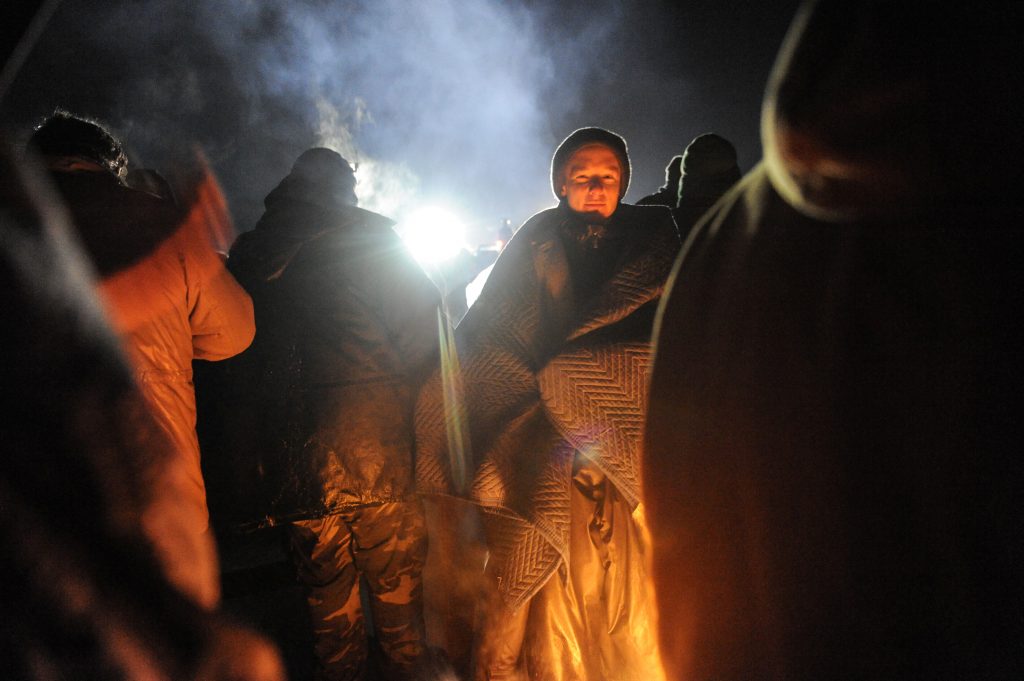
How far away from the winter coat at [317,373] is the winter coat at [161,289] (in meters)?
0.40

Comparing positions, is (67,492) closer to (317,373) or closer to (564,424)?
(317,373)

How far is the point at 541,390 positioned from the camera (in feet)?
6.25

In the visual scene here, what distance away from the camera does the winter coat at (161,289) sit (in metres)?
1.64

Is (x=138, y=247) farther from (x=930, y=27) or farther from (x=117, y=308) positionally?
(x=930, y=27)

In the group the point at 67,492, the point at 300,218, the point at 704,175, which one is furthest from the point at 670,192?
the point at 67,492

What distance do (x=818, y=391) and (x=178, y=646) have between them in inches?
78.5

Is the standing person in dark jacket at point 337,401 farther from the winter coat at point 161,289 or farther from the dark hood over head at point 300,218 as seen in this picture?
the winter coat at point 161,289

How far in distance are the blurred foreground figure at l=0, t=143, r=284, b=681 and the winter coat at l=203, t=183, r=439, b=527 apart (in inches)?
32.7

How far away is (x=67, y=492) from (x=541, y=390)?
1.58 meters

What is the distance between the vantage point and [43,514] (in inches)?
53.3

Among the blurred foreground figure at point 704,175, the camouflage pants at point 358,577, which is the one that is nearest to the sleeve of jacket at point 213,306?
the camouflage pants at point 358,577

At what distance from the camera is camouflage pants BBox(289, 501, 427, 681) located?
99.2 inches

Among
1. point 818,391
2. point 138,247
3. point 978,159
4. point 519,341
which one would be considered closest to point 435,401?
point 519,341

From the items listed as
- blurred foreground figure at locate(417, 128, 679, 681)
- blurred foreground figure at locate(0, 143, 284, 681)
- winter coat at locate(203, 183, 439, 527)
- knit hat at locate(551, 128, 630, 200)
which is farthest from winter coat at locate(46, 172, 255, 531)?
knit hat at locate(551, 128, 630, 200)
